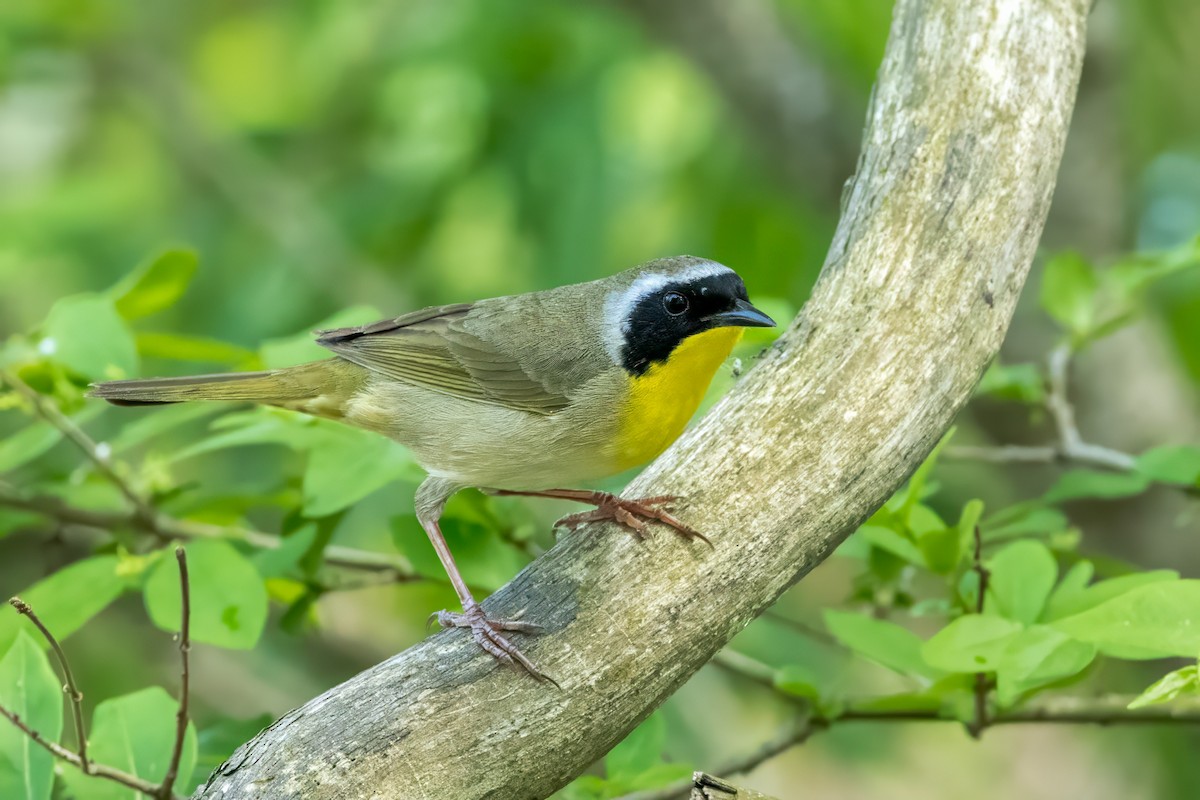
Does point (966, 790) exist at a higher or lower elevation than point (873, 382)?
lower

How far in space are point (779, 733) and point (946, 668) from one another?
39.7 inches

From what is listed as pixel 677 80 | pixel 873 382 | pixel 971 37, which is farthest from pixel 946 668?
pixel 677 80

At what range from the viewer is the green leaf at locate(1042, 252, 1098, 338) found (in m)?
3.66

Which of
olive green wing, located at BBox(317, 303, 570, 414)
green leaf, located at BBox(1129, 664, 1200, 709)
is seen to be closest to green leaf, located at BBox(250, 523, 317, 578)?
olive green wing, located at BBox(317, 303, 570, 414)

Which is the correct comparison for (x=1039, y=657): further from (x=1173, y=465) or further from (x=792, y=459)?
(x=1173, y=465)

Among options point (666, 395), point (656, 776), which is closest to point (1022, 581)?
point (656, 776)

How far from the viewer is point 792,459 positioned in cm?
267

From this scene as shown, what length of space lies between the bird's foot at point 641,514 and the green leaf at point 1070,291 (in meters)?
1.62

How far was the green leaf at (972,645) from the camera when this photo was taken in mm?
2373

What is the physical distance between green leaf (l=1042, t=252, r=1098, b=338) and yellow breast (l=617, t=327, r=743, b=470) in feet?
3.14

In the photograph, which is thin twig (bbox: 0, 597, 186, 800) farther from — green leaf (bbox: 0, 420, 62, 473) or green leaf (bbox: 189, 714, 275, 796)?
green leaf (bbox: 0, 420, 62, 473)

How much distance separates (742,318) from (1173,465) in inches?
47.0

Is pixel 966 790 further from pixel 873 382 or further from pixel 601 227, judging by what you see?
pixel 873 382

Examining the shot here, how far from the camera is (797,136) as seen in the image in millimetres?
6379
